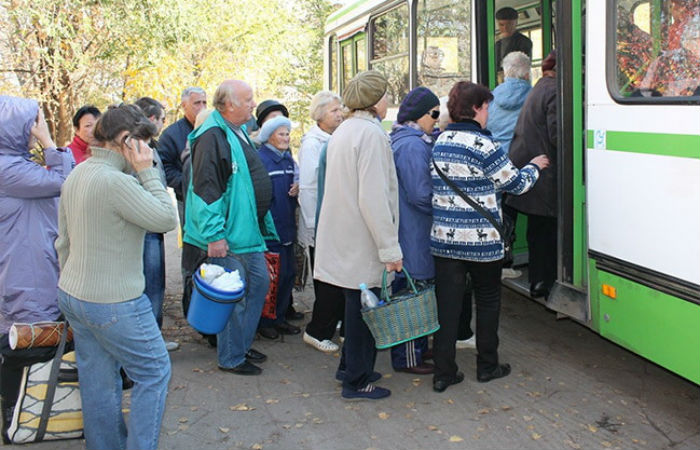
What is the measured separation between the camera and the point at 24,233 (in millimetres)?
3715

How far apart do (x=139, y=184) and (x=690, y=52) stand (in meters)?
2.73

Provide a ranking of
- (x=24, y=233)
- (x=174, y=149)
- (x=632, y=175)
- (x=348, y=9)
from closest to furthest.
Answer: (x=24, y=233) < (x=632, y=175) < (x=174, y=149) < (x=348, y=9)

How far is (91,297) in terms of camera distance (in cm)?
304

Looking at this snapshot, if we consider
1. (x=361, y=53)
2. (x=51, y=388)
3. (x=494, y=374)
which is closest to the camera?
(x=51, y=388)

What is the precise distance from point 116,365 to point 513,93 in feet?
12.4

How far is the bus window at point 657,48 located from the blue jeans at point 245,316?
8.16 feet

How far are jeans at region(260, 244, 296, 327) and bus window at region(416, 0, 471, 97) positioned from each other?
2.27 meters

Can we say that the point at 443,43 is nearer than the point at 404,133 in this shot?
No

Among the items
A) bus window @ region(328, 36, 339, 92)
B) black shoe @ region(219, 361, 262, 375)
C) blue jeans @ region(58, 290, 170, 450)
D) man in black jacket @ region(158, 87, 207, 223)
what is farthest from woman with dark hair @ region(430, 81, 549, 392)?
bus window @ region(328, 36, 339, 92)

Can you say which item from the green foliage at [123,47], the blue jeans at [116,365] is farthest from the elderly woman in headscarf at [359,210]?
the green foliage at [123,47]

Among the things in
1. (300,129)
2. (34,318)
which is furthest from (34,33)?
(300,129)

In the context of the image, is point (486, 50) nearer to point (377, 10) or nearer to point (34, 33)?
point (377, 10)

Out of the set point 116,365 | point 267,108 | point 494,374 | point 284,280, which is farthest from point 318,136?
point 116,365

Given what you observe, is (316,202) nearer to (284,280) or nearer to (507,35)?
(284,280)
